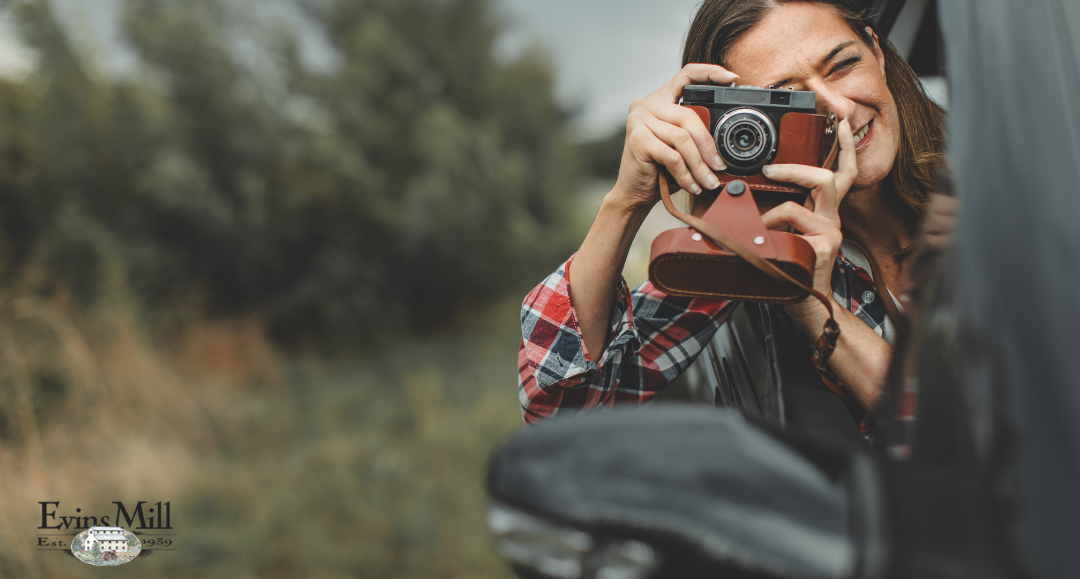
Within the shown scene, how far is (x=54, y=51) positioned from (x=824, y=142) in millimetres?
5908

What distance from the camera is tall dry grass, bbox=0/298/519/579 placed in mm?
2773

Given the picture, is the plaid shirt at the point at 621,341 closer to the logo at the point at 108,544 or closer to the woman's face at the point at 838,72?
the woman's face at the point at 838,72

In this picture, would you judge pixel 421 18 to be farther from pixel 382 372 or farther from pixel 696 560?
pixel 696 560

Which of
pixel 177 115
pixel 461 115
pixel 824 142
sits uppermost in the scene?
pixel 461 115

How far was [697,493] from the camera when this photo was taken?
40 centimetres

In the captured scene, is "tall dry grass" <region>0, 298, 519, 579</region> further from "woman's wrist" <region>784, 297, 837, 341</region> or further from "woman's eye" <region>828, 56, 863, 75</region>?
"woman's eye" <region>828, 56, 863, 75</region>

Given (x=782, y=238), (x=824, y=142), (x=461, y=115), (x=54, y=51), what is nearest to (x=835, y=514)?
(x=782, y=238)

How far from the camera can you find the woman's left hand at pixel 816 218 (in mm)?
961

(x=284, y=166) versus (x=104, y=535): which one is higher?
(x=284, y=166)

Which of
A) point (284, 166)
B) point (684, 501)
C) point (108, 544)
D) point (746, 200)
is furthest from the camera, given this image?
point (284, 166)

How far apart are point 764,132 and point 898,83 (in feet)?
1.73

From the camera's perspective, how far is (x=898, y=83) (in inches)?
51.3

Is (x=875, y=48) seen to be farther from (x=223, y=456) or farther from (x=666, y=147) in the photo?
(x=223, y=456)

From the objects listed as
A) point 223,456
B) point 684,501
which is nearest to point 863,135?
point 684,501
